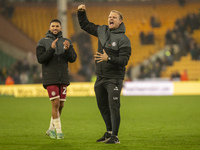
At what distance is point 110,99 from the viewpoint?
6.85 m

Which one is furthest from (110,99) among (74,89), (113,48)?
(74,89)

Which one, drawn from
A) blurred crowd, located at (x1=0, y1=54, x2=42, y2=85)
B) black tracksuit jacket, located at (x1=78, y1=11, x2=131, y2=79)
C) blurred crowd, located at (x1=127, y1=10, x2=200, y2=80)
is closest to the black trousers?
black tracksuit jacket, located at (x1=78, y1=11, x2=131, y2=79)

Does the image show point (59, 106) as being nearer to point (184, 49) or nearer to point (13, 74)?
point (13, 74)

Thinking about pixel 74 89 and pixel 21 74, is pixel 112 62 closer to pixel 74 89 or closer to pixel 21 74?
pixel 74 89

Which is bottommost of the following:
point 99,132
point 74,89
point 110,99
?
point 74,89

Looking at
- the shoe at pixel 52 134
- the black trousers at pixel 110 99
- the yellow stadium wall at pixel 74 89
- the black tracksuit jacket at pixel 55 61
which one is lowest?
the yellow stadium wall at pixel 74 89

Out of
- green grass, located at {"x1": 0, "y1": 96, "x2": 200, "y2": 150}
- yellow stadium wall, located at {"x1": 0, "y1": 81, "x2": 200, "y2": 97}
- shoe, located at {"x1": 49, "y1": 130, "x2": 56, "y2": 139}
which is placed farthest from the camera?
yellow stadium wall, located at {"x1": 0, "y1": 81, "x2": 200, "y2": 97}

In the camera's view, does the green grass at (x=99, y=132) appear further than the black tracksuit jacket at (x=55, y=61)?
No

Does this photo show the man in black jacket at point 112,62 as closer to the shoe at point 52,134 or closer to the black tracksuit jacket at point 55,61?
the black tracksuit jacket at point 55,61

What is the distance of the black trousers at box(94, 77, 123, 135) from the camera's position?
6.81 m

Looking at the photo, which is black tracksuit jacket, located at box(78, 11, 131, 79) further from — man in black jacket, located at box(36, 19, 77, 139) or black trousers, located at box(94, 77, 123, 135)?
man in black jacket, located at box(36, 19, 77, 139)

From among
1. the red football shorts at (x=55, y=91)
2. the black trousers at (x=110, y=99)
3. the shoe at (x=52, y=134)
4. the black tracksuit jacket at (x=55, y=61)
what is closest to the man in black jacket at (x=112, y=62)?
the black trousers at (x=110, y=99)

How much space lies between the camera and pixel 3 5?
→ 32188mm

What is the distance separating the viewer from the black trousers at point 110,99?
6809mm
